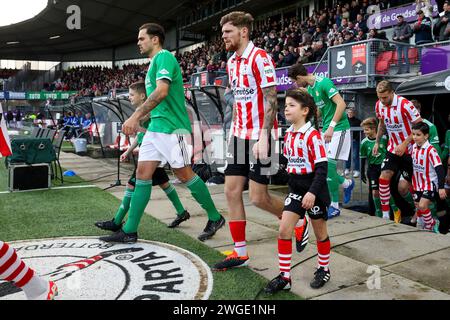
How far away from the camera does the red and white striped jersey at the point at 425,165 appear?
5.31 m

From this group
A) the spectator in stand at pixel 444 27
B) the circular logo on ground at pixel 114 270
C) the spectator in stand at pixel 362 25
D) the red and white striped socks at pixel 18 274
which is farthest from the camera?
the spectator in stand at pixel 362 25

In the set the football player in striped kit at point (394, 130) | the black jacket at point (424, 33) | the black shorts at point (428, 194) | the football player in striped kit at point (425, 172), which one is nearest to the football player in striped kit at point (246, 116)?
the football player in striped kit at point (394, 130)

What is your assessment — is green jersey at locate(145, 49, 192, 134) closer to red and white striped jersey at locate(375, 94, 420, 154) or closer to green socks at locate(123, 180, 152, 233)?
green socks at locate(123, 180, 152, 233)

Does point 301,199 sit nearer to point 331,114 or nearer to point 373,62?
point 331,114

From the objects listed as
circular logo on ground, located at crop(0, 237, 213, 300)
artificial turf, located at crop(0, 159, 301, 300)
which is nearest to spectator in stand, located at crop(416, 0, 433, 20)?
artificial turf, located at crop(0, 159, 301, 300)

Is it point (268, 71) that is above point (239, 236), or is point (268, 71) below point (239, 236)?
above

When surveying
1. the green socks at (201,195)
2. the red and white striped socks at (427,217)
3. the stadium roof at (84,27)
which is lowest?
the red and white striped socks at (427,217)

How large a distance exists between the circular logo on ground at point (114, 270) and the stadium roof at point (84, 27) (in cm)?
3087

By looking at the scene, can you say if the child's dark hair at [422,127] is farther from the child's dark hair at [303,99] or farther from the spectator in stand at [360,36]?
the spectator in stand at [360,36]

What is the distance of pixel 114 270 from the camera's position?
329cm

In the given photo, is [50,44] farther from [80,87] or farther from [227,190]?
[227,190]

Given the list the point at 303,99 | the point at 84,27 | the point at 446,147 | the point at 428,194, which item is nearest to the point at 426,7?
the point at 446,147

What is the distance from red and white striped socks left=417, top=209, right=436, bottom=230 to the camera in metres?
5.43

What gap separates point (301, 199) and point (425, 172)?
10.3 ft
